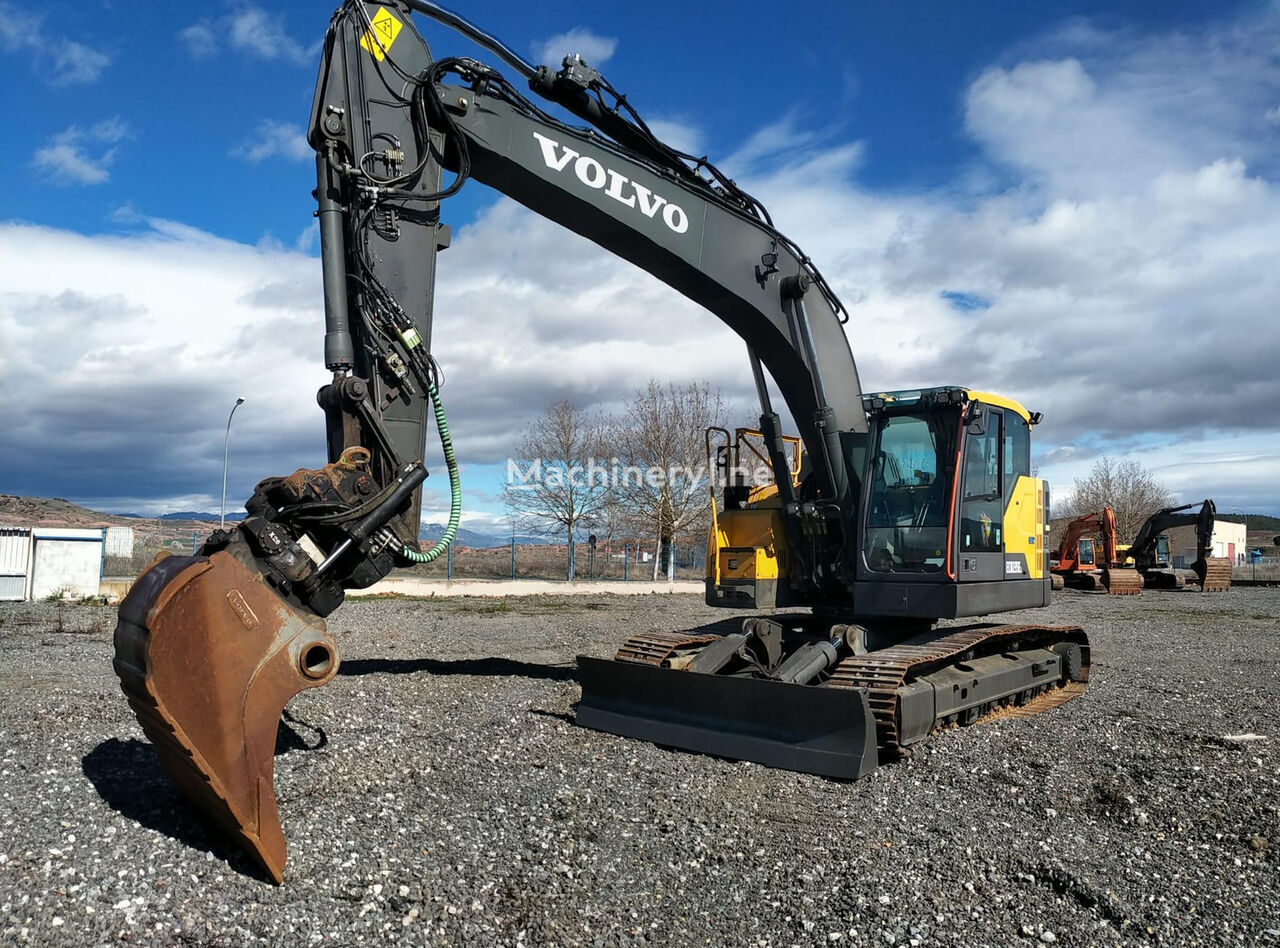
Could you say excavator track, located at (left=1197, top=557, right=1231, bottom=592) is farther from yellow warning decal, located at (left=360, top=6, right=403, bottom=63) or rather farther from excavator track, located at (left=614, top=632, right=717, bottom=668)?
yellow warning decal, located at (left=360, top=6, right=403, bottom=63)

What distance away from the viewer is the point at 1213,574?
106 feet

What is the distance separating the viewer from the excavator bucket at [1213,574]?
3203cm

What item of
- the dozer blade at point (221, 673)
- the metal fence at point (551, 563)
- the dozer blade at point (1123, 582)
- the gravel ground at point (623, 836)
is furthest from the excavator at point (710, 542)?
the metal fence at point (551, 563)

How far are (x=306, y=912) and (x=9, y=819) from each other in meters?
1.79

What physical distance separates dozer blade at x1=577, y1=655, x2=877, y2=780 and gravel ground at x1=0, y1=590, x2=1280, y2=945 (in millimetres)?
189

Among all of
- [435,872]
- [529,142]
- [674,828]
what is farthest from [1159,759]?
[529,142]

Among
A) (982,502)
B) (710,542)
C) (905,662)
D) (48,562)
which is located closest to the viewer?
(905,662)

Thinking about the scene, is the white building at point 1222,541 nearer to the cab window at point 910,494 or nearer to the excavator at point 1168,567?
the excavator at point 1168,567

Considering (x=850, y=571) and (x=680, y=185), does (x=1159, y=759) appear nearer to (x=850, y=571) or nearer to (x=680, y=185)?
(x=850, y=571)

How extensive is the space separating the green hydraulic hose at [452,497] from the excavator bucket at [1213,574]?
3306 centimetres

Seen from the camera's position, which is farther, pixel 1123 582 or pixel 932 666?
pixel 1123 582

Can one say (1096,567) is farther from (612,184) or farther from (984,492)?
(612,184)

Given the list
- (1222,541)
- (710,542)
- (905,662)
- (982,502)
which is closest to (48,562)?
(710,542)

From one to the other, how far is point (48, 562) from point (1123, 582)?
29317mm
